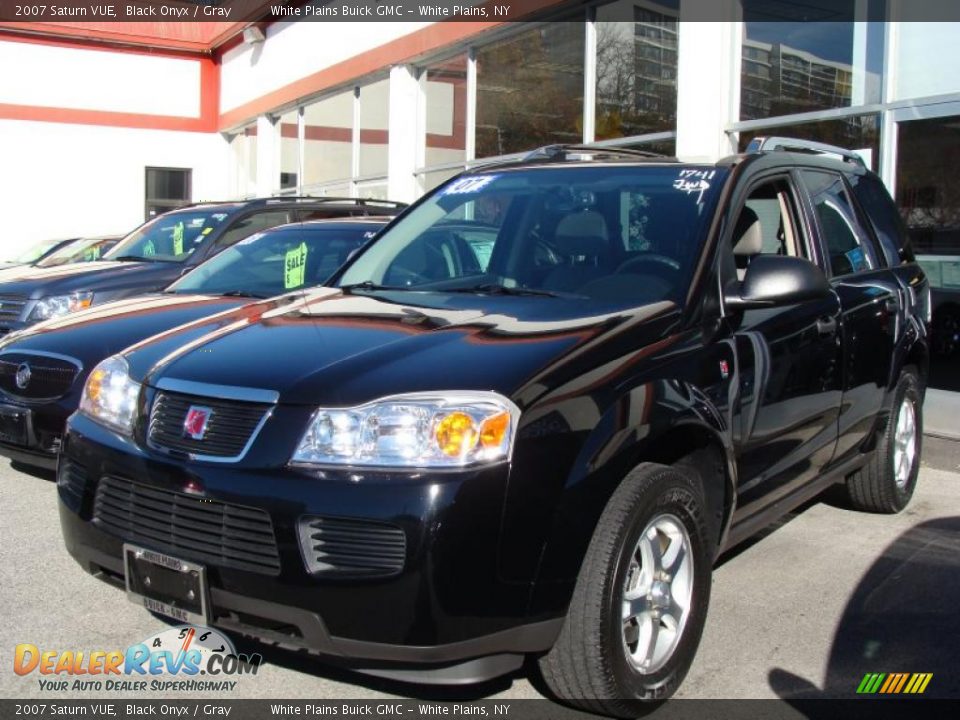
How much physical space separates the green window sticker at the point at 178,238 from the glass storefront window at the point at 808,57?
5.32m

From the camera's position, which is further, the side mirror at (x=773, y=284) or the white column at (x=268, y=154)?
the white column at (x=268, y=154)

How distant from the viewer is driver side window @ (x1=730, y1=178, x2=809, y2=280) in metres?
4.14

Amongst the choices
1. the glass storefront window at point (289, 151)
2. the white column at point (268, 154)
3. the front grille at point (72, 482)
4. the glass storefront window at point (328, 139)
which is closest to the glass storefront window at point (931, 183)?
the front grille at point (72, 482)

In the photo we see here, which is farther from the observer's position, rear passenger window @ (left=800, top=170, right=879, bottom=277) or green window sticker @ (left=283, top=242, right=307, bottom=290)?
green window sticker @ (left=283, top=242, right=307, bottom=290)

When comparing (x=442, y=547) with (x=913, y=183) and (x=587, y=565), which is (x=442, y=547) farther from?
(x=913, y=183)

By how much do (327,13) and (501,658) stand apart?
52.9 feet

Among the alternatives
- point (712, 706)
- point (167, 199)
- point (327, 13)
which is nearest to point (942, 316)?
point (712, 706)

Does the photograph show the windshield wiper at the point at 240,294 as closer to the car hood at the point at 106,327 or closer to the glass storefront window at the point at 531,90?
the car hood at the point at 106,327

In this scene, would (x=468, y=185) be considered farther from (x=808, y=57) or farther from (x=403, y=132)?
(x=403, y=132)

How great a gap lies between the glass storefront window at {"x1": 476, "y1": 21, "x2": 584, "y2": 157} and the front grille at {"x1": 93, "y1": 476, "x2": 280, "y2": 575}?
9.48 meters

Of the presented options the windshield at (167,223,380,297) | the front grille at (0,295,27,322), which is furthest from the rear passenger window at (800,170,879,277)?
the front grille at (0,295,27,322)

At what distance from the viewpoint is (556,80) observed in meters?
12.3

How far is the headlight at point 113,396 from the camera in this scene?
3281 millimetres

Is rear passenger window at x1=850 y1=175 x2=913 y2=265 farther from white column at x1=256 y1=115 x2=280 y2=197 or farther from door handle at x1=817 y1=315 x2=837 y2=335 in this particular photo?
white column at x1=256 y1=115 x2=280 y2=197
